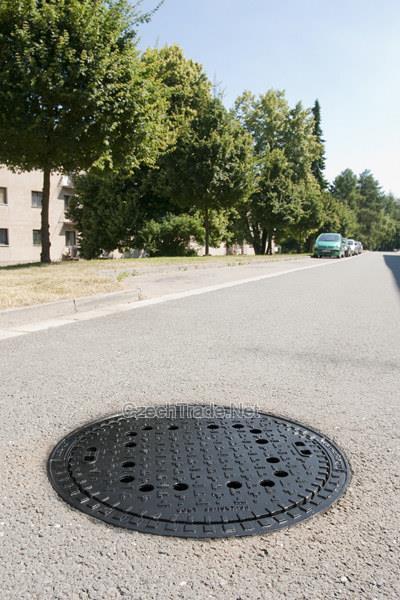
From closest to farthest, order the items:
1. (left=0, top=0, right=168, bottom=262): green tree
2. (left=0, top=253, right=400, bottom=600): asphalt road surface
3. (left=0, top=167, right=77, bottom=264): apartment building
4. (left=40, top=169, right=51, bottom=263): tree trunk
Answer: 1. (left=0, top=253, right=400, bottom=600): asphalt road surface
2. (left=0, top=0, right=168, bottom=262): green tree
3. (left=40, top=169, right=51, bottom=263): tree trunk
4. (left=0, top=167, right=77, bottom=264): apartment building

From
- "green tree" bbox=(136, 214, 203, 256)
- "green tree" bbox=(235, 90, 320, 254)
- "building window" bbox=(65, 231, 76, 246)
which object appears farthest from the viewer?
"building window" bbox=(65, 231, 76, 246)

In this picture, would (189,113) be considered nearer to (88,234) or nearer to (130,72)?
(88,234)

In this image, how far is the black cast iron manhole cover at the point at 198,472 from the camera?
6.47 feet

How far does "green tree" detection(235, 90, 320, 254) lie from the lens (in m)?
35.2

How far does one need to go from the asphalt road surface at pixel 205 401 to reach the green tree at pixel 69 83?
887 cm

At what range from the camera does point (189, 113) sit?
99.8 feet

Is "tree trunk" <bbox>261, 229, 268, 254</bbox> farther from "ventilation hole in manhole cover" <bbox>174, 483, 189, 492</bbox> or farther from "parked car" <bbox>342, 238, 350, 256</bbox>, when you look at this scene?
"ventilation hole in manhole cover" <bbox>174, 483, 189, 492</bbox>

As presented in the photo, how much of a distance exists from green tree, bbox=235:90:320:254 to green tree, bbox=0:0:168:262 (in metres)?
21.1

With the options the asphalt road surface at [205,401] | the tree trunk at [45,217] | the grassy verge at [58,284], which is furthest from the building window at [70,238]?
the asphalt road surface at [205,401]

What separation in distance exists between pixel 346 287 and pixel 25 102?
33.7 ft

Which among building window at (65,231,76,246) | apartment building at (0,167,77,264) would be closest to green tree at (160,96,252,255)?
apartment building at (0,167,77,264)

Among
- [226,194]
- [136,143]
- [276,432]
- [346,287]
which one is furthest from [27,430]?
[226,194]

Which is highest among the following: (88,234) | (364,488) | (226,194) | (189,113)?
(189,113)

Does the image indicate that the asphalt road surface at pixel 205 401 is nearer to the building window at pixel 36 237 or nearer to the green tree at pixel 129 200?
the green tree at pixel 129 200
